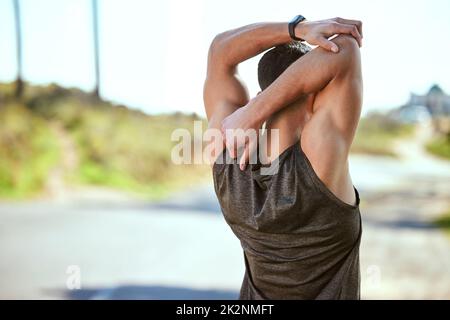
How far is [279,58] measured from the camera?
0.96m

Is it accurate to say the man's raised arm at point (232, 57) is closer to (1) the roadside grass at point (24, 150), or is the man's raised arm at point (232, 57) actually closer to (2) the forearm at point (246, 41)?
(2) the forearm at point (246, 41)

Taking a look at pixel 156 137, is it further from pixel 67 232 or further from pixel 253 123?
pixel 253 123

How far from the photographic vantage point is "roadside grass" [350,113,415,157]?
445cm

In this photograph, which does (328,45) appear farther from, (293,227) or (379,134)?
(379,134)

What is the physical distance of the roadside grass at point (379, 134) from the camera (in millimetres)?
4449

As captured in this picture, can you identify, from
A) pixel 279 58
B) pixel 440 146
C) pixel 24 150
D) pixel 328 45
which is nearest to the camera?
pixel 328 45

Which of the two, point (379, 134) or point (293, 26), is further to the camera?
point (379, 134)

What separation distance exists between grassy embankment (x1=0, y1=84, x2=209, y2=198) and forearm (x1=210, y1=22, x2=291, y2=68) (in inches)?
193

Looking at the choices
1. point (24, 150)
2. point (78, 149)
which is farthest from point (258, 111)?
point (24, 150)

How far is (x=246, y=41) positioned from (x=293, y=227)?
31cm

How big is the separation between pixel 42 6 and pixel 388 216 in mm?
3391

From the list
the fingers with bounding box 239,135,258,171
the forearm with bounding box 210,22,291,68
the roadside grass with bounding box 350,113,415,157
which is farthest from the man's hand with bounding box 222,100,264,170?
the roadside grass with bounding box 350,113,415,157
